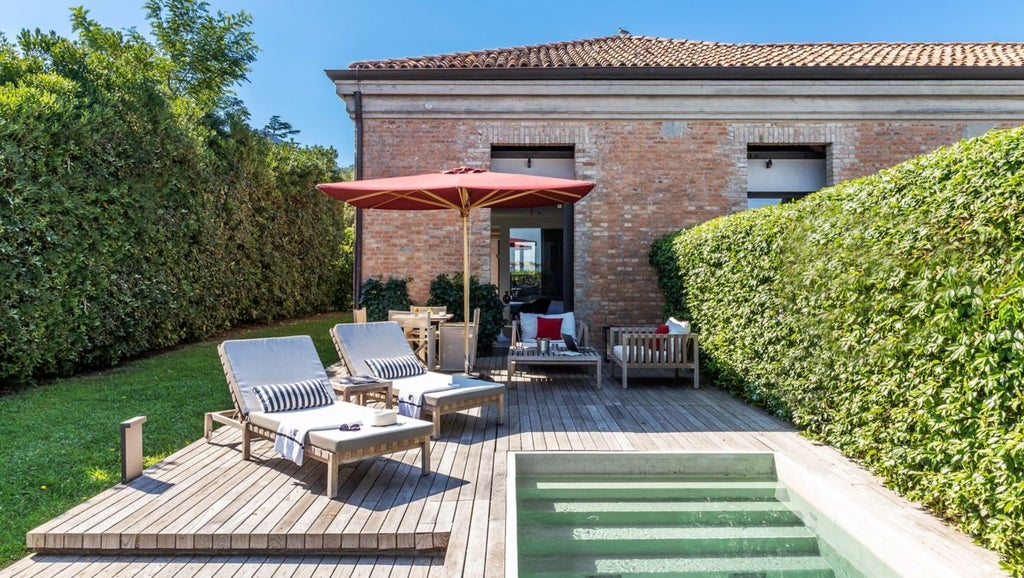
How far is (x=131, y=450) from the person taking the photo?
151 inches

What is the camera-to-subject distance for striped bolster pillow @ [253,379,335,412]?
14.0ft

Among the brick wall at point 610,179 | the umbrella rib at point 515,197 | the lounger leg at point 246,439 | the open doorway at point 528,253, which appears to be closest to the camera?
the lounger leg at point 246,439

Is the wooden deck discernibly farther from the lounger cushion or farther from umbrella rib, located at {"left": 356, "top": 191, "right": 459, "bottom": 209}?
umbrella rib, located at {"left": 356, "top": 191, "right": 459, "bottom": 209}

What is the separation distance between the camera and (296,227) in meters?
15.6

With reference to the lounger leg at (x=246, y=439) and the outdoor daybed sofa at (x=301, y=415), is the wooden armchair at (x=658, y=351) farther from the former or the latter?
the lounger leg at (x=246, y=439)

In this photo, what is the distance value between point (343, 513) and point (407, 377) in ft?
7.79

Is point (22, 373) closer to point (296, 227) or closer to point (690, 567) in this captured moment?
point (690, 567)

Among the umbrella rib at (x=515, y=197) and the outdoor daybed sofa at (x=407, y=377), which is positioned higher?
the umbrella rib at (x=515, y=197)

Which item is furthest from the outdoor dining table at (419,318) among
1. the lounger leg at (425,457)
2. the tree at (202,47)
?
the tree at (202,47)

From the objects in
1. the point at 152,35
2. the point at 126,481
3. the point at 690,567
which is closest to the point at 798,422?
the point at 690,567

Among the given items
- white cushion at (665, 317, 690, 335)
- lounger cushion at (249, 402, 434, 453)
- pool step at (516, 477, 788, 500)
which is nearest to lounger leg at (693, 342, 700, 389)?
white cushion at (665, 317, 690, 335)

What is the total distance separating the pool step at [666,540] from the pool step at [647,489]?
46cm

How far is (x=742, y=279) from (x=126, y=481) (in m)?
5.90

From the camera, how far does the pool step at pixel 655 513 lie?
3543 millimetres
